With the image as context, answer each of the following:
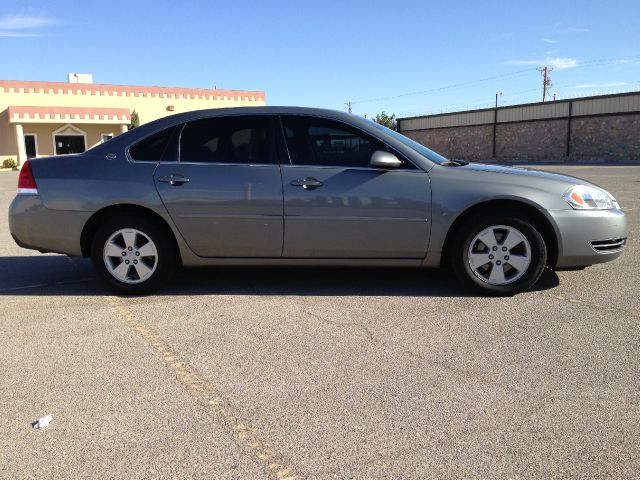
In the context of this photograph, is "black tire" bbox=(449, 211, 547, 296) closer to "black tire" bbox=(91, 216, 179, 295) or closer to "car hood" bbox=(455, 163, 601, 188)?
"car hood" bbox=(455, 163, 601, 188)

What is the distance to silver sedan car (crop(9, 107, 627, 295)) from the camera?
4.61 metres

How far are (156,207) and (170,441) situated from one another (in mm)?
2603

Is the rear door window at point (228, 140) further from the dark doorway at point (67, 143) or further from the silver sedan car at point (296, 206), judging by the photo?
the dark doorway at point (67, 143)

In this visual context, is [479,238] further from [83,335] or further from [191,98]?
[191,98]

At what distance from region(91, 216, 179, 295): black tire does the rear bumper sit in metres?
0.19

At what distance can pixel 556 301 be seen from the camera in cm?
457

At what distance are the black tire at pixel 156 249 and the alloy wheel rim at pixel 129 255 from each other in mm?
20

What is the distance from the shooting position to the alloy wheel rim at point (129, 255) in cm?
477

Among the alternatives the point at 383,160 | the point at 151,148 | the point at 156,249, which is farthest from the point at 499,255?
the point at 151,148

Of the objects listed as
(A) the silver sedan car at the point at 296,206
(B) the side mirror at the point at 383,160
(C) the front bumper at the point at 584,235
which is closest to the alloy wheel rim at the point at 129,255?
(A) the silver sedan car at the point at 296,206

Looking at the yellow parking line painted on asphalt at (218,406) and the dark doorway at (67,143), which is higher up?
the dark doorway at (67,143)

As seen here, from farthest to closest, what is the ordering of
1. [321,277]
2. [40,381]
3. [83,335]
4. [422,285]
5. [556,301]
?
[321,277] → [422,285] → [556,301] → [83,335] → [40,381]

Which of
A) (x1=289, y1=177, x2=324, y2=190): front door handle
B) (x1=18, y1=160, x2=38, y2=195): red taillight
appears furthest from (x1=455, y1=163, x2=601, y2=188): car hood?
(x1=18, y1=160, x2=38, y2=195): red taillight

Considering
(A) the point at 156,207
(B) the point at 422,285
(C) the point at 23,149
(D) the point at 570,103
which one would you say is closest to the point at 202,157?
(A) the point at 156,207
